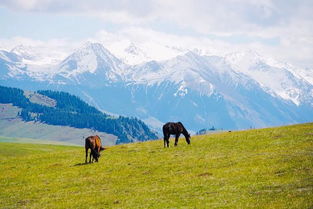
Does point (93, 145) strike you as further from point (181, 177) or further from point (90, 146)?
point (181, 177)

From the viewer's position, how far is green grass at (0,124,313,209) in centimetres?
2984

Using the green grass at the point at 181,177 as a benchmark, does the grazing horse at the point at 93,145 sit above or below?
above

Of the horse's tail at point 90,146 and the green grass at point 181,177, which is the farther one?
the horse's tail at point 90,146

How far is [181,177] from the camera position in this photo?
38500mm

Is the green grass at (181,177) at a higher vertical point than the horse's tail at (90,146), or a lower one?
lower

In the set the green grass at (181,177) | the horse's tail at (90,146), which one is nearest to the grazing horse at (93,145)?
the horse's tail at (90,146)

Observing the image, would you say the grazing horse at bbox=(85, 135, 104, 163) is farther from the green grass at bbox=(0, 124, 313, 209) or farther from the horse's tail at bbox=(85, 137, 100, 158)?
the green grass at bbox=(0, 124, 313, 209)

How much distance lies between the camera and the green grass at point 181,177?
29844 mm

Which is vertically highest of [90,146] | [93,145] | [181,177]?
[93,145]

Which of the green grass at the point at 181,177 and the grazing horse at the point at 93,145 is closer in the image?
the green grass at the point at 181,177

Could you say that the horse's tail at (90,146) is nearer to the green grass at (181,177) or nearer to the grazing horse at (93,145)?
the grazing horse at (93,145)

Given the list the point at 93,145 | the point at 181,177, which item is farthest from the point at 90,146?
the point at 181,177

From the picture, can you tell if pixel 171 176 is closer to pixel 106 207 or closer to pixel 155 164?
pixel 155 164

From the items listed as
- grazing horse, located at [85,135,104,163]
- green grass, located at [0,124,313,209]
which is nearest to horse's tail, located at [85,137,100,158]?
grazing horse, located at [85,135,104,163]
